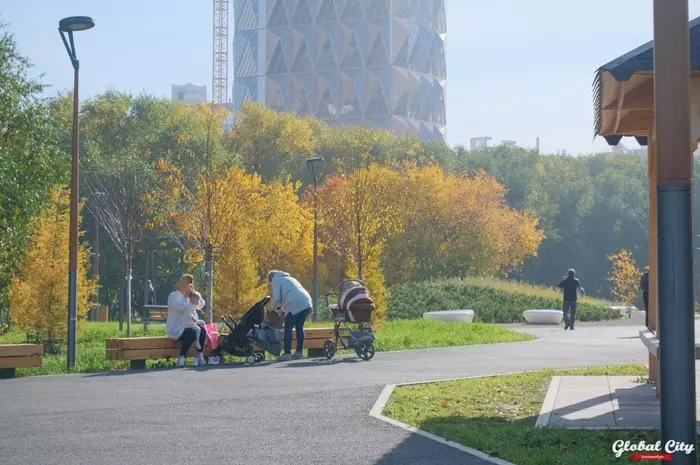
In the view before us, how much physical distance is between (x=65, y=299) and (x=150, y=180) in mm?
28632

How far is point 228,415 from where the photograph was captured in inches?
456

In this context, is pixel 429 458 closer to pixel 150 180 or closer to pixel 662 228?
pixel 662 228

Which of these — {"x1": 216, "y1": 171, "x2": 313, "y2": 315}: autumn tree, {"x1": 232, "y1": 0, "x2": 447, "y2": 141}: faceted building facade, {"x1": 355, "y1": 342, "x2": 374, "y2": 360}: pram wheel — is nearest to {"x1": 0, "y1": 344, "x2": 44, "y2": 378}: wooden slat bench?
{"x1": 355, "y1": 342, "x2": 374, "y2": 360}: pram wheel

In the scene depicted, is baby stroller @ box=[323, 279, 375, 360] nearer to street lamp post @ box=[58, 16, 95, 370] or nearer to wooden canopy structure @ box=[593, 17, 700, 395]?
street lamp post @ box=[58, 16, 95, 370]

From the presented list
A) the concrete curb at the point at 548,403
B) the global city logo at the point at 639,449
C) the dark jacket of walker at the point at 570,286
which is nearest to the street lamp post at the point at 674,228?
the global city logo at the point at 639,449

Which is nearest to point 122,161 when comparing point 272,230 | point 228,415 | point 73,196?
point 272,230

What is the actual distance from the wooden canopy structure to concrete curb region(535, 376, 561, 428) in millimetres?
1096

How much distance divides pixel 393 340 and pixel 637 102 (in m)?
14.6

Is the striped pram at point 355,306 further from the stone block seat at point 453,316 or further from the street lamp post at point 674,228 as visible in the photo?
the stone block seat at point 453,316

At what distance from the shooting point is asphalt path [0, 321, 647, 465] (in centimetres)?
897

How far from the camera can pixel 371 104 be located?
159 meters

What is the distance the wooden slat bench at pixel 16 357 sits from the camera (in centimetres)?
1739

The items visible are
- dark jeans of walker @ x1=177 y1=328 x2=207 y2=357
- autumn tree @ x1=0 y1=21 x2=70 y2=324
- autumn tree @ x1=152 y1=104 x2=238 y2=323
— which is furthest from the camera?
autumn tree @ x1=152 y1=104 x2=238 y2=323

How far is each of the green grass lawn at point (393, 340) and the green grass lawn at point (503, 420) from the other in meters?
6.54
